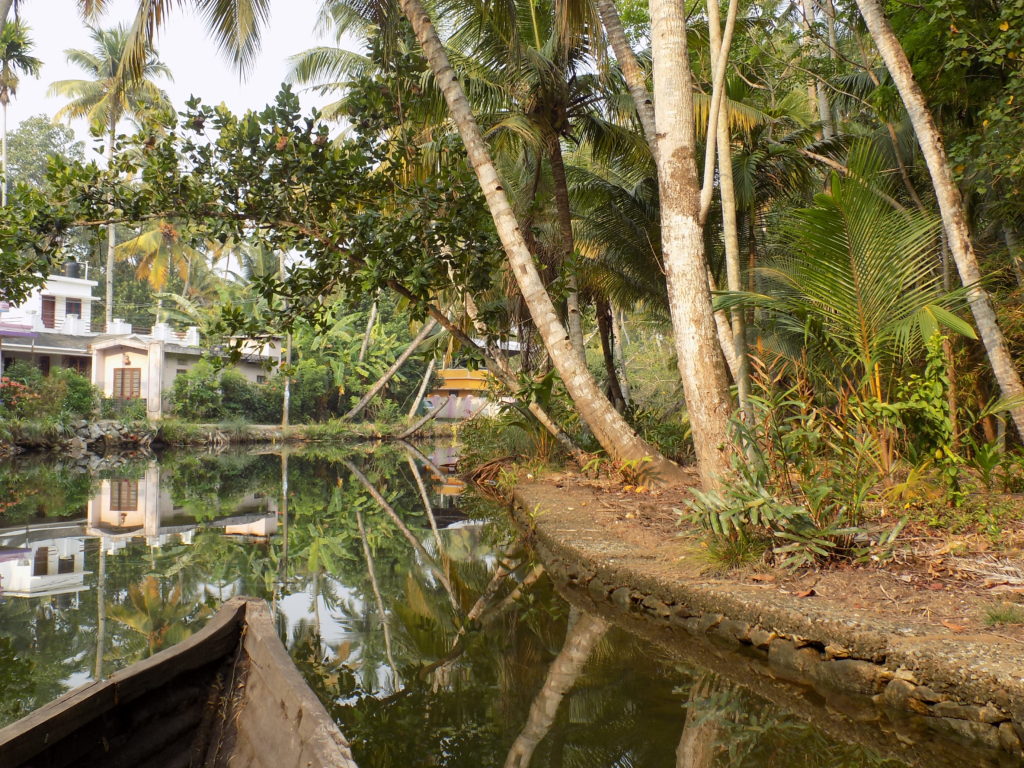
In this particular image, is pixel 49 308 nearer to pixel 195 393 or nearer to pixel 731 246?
pixel 195 393

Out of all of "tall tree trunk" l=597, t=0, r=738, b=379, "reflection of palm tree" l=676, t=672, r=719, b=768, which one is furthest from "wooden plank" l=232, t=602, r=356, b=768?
"tall tree trunk" l=597, t=0, r=738, b=379

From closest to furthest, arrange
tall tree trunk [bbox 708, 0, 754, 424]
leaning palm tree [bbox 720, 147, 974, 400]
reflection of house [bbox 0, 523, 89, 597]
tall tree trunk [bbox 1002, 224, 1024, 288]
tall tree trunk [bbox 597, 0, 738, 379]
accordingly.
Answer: leaning palm tree [bbox 720, 147, 974, 400]
reflection of house [bbox 0, 523, 89, 597]
tall tree trunk [bbox 708, 0, 754, 424]
tall tree trunk [bbox 1002, 224, 1024, 288]
tall tree trunk [bbox 597, 0, 738, 379]

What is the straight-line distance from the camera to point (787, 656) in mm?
4094

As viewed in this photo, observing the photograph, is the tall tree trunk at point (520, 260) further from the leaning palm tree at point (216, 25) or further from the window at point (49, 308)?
the window at point (49, 308)

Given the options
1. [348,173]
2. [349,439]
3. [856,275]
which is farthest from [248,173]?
[349,439]

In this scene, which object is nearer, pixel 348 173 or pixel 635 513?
pixel 635 513

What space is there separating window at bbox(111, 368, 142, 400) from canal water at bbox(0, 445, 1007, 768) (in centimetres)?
1648

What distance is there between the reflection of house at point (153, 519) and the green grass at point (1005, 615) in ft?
24.9

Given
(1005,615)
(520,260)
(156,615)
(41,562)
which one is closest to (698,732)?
(1005,615)

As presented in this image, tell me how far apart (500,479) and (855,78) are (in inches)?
319

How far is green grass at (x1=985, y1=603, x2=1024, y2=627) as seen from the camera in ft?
11.7

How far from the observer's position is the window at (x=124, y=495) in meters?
11.4

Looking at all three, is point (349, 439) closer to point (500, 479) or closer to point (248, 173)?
point (500, 479)

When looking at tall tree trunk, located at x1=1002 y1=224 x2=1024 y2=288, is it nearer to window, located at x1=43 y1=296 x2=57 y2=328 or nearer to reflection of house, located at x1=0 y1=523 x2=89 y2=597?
reflection of house, located at x1=0 y1=523 x2=89 y2=597
